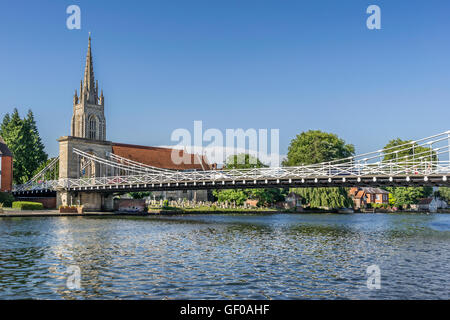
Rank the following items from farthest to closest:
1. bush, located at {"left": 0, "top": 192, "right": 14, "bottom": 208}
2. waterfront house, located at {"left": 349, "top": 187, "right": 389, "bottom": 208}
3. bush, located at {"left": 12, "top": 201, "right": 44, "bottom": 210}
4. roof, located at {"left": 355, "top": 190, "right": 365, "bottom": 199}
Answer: roof, located at {"left": 355, "top": 190, "right": 365, "bottom": 199}, waterfront house, located at {"left": 349, "top": 187, "right": 389, "bottom": 208}, bush, located at {"left": 0, "top": 192, "right": 14, "bottom": 208}, bush, located at {"left": 12, "top": 201, "right": 44, "bottom": 210}

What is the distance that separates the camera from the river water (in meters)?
17.2

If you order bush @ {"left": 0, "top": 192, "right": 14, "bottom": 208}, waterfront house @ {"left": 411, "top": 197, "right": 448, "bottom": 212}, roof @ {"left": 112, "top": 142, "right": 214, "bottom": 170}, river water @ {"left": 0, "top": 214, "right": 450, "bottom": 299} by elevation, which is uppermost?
roof @ {"left": 112, "top": 142, "right": 214, "bottom": 170}

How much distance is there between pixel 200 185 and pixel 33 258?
111 ft

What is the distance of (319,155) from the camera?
3979 inches

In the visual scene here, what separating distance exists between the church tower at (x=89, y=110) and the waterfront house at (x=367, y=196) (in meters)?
61.0

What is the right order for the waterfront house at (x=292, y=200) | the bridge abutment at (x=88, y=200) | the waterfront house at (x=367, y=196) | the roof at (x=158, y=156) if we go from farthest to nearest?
1. the waterfront house at (x=367, y=196)
2. the waterfront house at (x=292, y=200)
3. the roof at (x=158, y=156)
4. the bridge abutment at (x=88, y=200)

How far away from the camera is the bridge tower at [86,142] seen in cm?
7819

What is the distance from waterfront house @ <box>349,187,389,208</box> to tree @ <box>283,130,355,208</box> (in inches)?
423

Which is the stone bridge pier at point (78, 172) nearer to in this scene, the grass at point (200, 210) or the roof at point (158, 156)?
the grass at point (200, 210)

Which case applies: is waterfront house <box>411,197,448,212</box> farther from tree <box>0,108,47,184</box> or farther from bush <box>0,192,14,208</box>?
bush <box>0,192,14,208</box>

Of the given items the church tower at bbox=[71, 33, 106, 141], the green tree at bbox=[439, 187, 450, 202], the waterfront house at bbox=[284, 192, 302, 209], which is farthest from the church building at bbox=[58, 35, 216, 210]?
the green tree at bbox=[439, 187, 450, 202]

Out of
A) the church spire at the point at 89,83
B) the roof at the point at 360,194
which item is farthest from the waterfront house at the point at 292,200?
the church spire at the point at 89,83

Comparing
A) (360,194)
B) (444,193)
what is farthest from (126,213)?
(444,193)

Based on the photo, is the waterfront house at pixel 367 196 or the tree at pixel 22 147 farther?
the waterfront house at pixel 367 196
